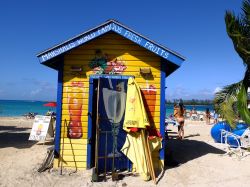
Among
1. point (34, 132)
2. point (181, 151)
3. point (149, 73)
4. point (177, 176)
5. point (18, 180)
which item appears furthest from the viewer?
point (34, 132)

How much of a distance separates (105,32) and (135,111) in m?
2.12

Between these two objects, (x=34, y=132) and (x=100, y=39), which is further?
(x=34, y=132)

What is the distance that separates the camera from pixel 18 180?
7.01m

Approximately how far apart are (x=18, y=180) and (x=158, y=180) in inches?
125

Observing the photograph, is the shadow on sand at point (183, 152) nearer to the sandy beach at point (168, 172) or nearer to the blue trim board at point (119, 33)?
the sandy beach at point (168, 172)

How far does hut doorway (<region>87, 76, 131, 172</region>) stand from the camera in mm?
7629

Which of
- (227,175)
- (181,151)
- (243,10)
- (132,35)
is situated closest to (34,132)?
(181,151)

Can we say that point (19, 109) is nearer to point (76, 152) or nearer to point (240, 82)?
point (76, 152)

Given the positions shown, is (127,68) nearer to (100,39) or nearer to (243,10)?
(100,39)

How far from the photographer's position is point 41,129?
12383 millimetres

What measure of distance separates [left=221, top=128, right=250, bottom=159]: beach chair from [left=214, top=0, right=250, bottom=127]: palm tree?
200cm

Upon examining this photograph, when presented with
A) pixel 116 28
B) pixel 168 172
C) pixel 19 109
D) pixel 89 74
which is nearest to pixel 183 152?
pixel 168 172

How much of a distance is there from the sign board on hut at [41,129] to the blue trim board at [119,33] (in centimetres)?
519

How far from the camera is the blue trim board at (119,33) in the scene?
774 centimetres
